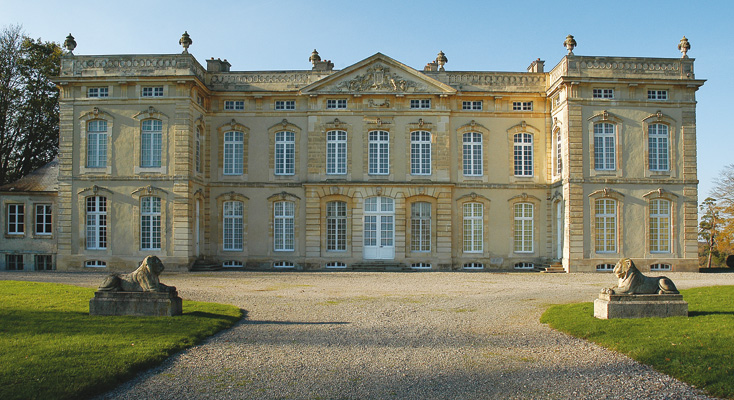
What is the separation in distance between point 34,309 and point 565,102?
18722mm

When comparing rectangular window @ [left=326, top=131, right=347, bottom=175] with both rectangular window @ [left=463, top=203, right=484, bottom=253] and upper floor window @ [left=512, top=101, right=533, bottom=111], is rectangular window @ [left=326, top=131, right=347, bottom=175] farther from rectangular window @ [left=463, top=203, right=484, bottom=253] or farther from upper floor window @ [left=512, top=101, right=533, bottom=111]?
upper floor window @ [left=512, top=101, right=533, bottom=111]

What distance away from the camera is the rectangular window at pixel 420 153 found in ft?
75.3

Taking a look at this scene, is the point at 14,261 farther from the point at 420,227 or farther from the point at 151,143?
the point at 420,227

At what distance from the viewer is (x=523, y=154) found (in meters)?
23.2

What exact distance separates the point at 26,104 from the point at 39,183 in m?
6.03

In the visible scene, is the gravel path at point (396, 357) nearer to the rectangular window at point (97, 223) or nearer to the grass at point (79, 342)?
the grass at point (79, 342)

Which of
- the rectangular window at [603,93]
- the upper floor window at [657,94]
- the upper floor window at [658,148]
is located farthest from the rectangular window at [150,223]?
the upper floor window at [657,94]

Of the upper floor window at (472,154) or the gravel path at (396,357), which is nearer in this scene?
the gravel path at (396,357)

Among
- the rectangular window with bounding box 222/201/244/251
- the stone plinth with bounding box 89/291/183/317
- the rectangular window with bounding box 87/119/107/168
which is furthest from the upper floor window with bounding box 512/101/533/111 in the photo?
the stone plinth with bounding box 89/291/183/317

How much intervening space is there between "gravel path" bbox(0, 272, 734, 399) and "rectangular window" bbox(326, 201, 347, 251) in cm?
876

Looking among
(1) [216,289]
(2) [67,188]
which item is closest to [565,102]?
(1) [216,289]

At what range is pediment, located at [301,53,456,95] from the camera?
22.6 meters

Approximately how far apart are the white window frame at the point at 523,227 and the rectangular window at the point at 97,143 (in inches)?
665

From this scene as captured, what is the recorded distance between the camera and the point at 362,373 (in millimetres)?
6742
